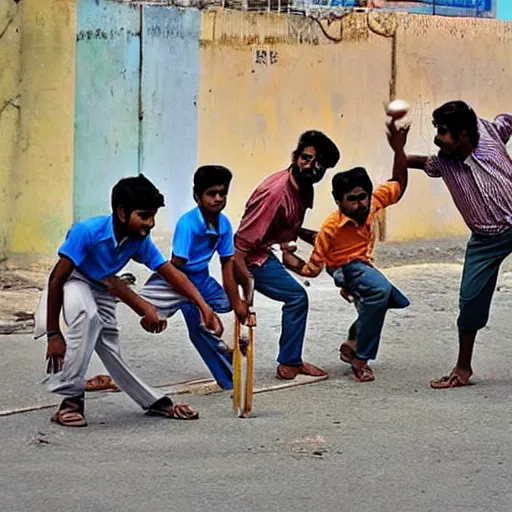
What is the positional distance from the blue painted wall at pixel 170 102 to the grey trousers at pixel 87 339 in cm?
493

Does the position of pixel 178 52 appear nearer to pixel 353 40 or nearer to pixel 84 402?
pixel 353 40

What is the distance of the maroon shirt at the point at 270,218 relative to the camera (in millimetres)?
6520

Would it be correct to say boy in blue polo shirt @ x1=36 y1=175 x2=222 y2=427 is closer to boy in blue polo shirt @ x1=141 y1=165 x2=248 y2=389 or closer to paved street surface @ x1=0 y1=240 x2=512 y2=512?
paved street surface @ x1=0 y1=240 x2=512 y2=512

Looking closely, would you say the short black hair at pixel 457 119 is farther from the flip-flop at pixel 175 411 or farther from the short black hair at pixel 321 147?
the flip-flop at pixel 175 411

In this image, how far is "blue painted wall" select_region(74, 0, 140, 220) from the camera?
10.2 metres

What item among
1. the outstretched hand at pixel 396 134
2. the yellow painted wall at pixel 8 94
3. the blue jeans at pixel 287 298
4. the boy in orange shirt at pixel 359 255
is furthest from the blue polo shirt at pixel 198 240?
the yellow painted wall at pixel 8 94

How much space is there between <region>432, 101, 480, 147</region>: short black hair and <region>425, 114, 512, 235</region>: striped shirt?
0.41ft

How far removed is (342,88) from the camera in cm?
1138

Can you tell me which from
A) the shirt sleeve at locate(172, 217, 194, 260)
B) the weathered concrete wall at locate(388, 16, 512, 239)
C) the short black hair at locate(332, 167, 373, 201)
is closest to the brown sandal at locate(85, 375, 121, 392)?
the shirt sleeve at locate(172, 217, 194, 260)

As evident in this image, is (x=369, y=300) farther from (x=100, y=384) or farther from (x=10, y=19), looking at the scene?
(x=10, y=19)

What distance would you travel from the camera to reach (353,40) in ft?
37.2

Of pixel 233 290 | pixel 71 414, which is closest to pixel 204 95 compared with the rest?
pixel 233 290

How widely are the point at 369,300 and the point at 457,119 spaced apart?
1.08 meters

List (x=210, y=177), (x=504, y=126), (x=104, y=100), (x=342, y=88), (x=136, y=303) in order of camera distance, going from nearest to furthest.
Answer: (x=136, y=303), (x=210, y=177), (x=504, y=126), (x=104, y=100), (x=342, y=88)
